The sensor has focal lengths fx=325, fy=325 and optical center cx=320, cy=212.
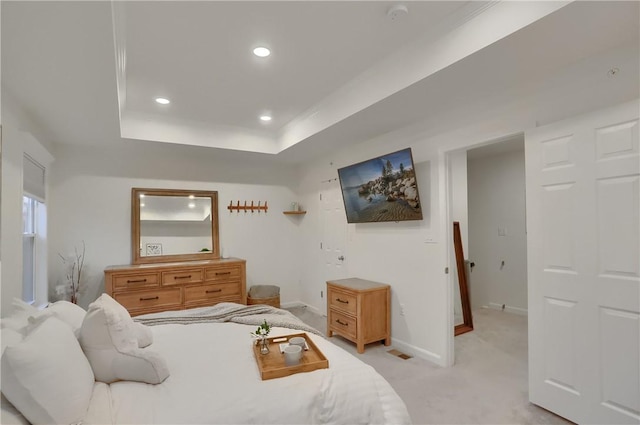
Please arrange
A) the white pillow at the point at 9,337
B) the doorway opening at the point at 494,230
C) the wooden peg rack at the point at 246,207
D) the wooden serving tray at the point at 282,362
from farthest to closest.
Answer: the wooden peg rack at the point at 246,207 → the doorway opening at the point at 494,230 → the wooden serving tray at the point at 282,362 → the white pillow at the point at 9,337

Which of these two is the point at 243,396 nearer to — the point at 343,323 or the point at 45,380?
the point at 45,380

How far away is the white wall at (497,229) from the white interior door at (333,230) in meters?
2.44

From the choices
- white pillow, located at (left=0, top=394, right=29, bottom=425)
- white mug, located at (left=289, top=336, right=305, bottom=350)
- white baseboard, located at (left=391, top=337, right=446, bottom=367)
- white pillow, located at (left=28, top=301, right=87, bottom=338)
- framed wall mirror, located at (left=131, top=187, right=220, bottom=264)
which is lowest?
white baseboard, located at (left=391, top=337, right=446, bottom=367)

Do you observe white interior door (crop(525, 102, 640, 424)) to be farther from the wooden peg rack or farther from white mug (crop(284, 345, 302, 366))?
the wooden peg rack

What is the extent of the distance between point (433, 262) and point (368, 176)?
1.17m

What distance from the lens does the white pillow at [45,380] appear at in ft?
3.77

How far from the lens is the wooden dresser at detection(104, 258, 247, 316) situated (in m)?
3.76

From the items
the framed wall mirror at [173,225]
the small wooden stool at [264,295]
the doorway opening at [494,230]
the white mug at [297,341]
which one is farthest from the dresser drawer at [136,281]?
the doorway opening at [494,230]

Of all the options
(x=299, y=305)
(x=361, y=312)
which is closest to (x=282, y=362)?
(x=361, y=312)

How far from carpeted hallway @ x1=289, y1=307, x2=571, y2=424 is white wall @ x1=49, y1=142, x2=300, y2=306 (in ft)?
6.56

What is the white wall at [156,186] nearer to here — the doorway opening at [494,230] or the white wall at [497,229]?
the doorway opening at [494,230]

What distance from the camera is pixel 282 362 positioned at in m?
1.75

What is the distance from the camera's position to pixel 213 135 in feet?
13.8

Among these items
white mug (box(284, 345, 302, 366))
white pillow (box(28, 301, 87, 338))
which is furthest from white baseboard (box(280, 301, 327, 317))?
white pillow (box(28, 301, 87, 338))
